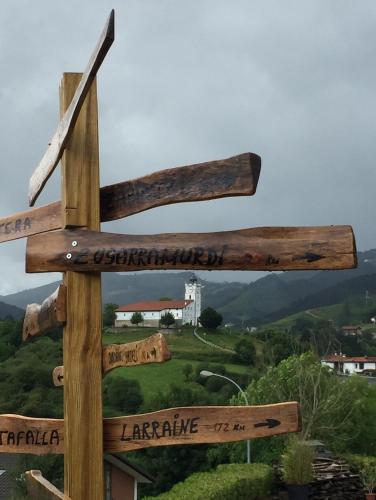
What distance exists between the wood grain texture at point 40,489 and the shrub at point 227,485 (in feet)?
32.8

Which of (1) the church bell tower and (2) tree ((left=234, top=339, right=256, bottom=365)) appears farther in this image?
(1) the church bell tower

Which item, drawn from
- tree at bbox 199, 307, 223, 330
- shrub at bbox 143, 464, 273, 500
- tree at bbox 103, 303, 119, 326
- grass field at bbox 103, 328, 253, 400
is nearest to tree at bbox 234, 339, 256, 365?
grass field at bbox 103, 328, 253, 400

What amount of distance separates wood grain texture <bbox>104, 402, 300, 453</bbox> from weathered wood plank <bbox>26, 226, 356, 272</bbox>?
1.92 ft

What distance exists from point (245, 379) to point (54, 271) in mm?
52975

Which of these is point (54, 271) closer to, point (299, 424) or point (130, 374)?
point (299, 424)

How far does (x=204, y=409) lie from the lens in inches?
127

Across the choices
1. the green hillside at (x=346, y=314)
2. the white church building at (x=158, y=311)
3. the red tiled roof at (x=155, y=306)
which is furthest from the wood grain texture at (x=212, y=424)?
the green hillside at (x=346, y=314)

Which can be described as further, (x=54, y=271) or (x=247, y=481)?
(x=247, y=481)

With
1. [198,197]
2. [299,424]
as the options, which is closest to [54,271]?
[198,197]

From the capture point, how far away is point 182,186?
3.24 metres

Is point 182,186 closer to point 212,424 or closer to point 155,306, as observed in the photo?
point 212,424

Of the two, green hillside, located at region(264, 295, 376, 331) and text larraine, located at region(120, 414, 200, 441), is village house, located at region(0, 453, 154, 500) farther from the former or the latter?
green hillside, located at region(264, 295, 376, 331)

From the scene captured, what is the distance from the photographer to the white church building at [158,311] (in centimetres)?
11025

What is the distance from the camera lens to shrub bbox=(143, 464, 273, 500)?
13.5m
